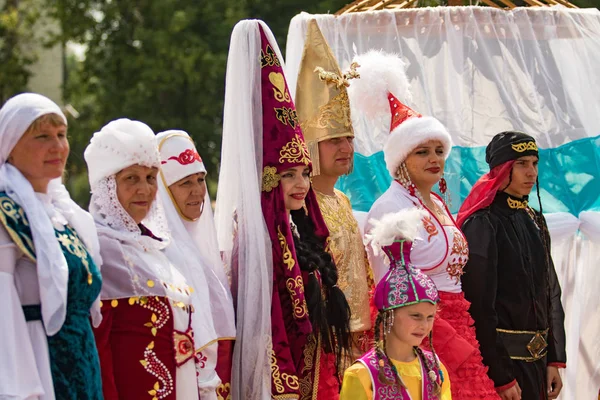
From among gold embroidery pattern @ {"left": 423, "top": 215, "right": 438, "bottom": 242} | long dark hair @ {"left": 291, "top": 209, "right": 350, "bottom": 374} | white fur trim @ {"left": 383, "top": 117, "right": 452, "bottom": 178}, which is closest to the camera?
long dark hair @ {"left": 291, "top": 209, "right": 350, "bottom": 374}

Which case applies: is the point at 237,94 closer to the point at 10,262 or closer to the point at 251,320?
the point at 251,320

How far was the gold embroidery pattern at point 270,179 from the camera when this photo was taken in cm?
491

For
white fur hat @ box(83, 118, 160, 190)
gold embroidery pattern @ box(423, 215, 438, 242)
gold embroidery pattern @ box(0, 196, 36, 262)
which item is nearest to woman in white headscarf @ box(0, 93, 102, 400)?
gold embroidery pattern @ box(0, 196, 36, 262)

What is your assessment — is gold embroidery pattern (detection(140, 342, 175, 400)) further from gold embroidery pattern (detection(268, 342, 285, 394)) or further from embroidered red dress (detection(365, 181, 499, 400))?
embroidered red dress (detection(365, 181, 499, 400))

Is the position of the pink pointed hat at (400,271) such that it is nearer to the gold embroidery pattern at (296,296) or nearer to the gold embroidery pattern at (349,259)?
the gold embroidery pattern at (296,296)

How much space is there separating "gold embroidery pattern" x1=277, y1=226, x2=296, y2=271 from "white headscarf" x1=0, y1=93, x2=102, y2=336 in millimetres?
1398

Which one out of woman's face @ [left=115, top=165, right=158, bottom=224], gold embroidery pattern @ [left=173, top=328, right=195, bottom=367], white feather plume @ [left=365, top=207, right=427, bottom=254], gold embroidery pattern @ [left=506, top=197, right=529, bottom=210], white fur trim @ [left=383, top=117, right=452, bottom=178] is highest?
white fur trim @ [left=383, top=117, right=452, bottom=178]

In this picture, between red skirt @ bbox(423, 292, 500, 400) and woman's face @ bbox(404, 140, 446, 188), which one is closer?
red skirt @ bbox(423, 292, 500, 400)

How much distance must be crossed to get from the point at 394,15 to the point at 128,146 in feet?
10.6

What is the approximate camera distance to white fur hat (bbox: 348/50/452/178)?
555 centimetres

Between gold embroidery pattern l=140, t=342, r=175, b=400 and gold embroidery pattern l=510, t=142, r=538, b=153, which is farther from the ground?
gold embroidery pattern l=510, t=142, r=538, b=153

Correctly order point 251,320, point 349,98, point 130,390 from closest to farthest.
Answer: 1. point 130,390
2. point 251,320
3. point 349,98

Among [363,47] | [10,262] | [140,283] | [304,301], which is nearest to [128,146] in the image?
[140,283]

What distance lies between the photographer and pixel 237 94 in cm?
498
